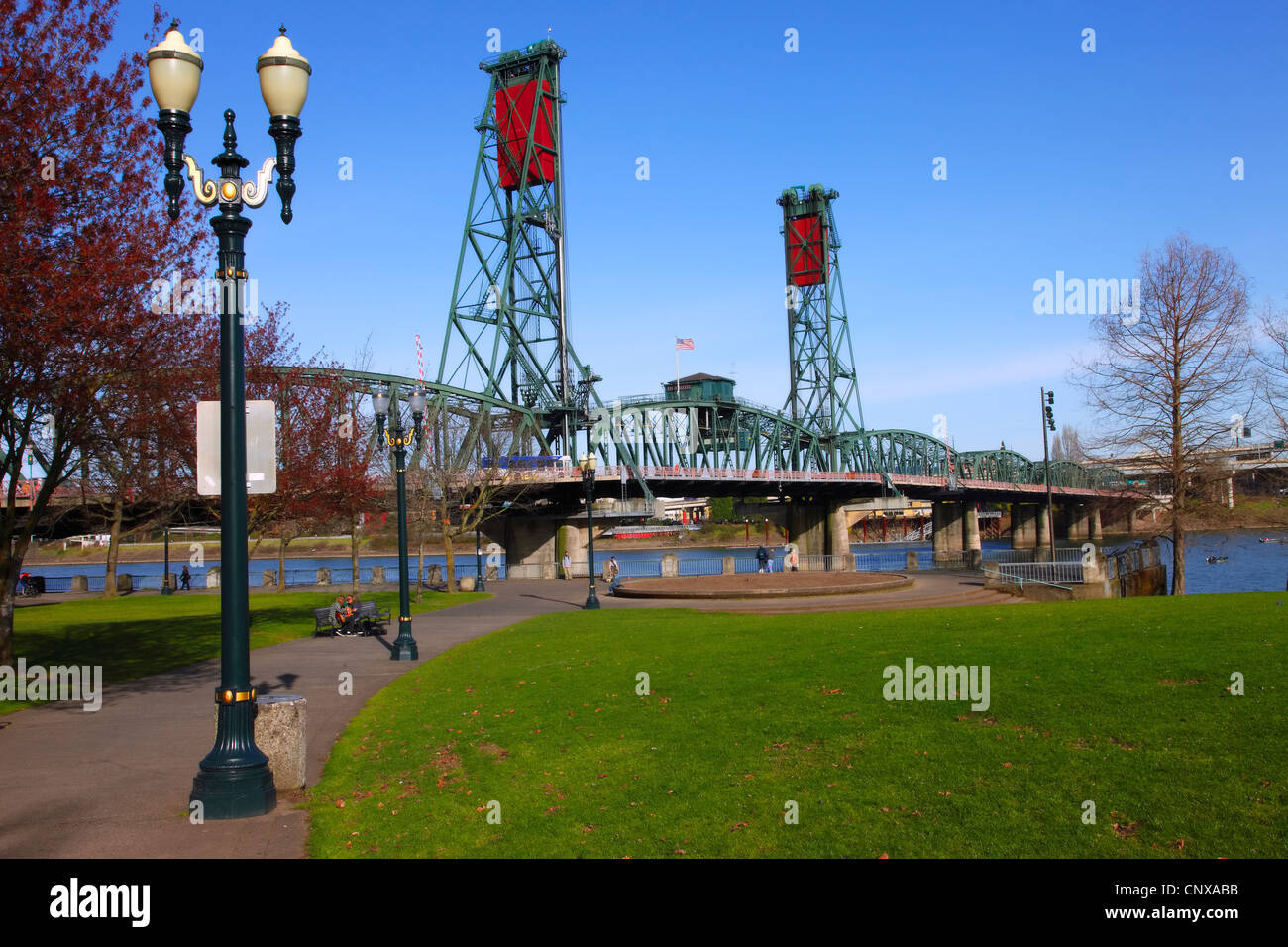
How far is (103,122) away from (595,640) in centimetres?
1292

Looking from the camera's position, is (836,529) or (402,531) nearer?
(402,531)

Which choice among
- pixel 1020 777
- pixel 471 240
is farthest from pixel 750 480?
pixel 1020 777

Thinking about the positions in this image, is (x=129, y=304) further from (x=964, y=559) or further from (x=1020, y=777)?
(x=964, y=559)

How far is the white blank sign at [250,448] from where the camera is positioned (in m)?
8.66

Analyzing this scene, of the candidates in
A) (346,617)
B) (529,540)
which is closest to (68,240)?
(346,617)

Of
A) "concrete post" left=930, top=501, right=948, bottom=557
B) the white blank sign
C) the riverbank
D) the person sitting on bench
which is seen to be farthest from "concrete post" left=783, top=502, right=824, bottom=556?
the white blank sign

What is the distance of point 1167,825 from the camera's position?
6836mm

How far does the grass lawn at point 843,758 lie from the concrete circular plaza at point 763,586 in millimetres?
18693

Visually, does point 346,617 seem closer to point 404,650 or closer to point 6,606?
point 404,650

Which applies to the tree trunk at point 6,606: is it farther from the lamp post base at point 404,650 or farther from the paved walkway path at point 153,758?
the lamp post base at point 404,650

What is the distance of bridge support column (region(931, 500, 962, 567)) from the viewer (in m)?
113

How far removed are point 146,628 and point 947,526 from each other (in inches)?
3988

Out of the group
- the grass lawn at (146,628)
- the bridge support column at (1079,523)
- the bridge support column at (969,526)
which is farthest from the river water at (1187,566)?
the grass lawn at (146,628)

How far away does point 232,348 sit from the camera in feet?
28.4
